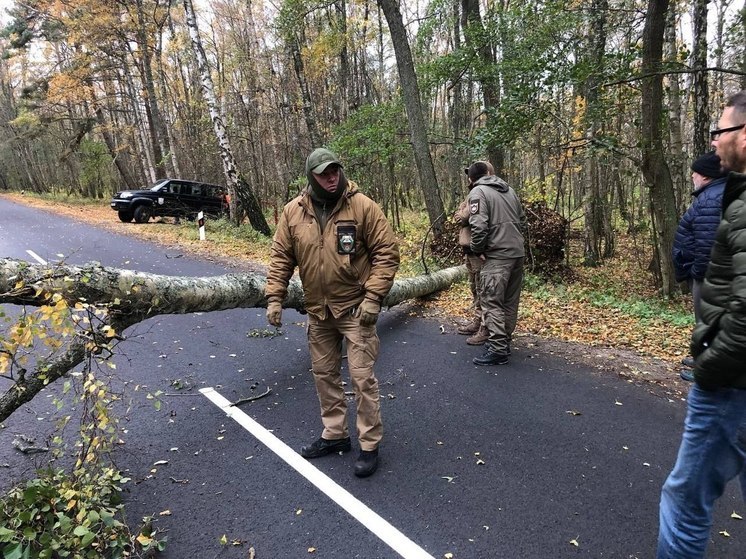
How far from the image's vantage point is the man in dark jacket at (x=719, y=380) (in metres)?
1.72

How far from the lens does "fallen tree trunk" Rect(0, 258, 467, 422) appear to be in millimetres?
2984

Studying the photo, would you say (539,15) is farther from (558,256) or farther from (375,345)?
(375,345)

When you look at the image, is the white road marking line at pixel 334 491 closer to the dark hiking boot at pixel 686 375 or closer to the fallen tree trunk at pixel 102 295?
the fallen tree trunk at pixel 102 295

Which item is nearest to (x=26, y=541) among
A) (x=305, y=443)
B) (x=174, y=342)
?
(x=305, y=443)

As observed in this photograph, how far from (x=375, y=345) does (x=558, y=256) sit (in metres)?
7.45

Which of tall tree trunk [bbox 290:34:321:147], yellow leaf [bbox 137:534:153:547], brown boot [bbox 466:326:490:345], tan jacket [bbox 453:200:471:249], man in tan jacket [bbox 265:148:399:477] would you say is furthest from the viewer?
tall tree trunk [bbox 290:34:321:147]

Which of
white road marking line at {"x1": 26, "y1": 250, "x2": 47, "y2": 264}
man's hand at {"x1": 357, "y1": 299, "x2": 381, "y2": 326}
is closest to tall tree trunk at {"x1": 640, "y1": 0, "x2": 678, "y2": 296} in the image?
man's hand at {"x1": 357, "y1": 299, "x2": 381, "y2": 326}

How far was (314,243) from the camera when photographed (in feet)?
10.9

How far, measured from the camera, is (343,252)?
3.27 metres

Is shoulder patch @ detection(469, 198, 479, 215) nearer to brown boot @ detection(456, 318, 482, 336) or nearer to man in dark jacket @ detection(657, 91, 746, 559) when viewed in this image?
brown boot @ detection(456, 318, 482, 336)

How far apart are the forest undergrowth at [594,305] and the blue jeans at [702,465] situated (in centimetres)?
362

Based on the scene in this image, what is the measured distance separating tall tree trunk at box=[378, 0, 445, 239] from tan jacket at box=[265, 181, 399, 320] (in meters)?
6.65

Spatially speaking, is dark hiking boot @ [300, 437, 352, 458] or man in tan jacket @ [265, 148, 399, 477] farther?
dark hiking boot @ [300, 437, 352, 458]

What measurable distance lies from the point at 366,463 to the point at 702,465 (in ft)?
6.59
